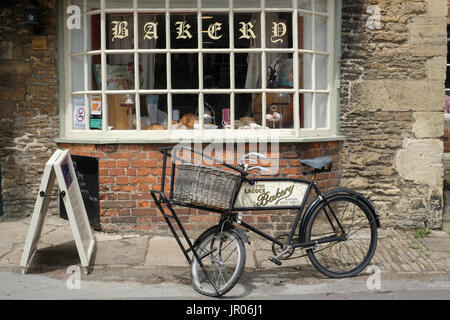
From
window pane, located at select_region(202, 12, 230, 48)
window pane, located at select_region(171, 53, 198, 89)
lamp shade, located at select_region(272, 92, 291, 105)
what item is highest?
window pane, located at select_region(202, 12, 230, 48)

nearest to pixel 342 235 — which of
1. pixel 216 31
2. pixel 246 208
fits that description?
pixel 246 208

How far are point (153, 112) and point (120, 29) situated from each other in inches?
41.2

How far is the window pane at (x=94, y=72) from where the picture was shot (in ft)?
21.3

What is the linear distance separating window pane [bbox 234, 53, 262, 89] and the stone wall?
7.51 feet

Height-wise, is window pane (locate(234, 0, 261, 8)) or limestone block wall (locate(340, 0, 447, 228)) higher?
window pane (locate(234, 0, 261, 8))

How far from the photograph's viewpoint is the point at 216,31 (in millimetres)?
6320

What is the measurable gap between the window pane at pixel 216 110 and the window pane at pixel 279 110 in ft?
1.60

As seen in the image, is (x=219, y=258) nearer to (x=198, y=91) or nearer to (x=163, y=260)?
(x=163, y=260)

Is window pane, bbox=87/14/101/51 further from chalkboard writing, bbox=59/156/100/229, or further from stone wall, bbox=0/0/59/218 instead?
chalkboard writing, bbox=59/156/100/229

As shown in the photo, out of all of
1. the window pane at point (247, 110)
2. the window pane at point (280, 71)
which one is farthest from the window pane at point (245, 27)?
the window pane at point (247, 110)

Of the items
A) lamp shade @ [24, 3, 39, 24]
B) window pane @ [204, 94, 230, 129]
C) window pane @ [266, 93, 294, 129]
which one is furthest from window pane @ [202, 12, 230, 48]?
lamp shade @ [24, 3, 39, 24]

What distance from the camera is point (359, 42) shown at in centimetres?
671

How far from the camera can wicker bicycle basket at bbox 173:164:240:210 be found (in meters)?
4.33

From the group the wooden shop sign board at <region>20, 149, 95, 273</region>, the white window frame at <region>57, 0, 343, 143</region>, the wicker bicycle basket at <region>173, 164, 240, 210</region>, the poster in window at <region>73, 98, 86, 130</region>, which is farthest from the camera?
the poster in window at <region>73, 98, 86, 130</region>
